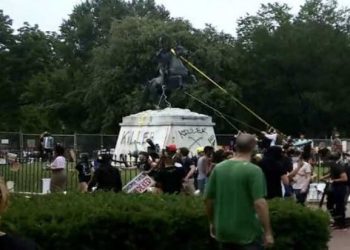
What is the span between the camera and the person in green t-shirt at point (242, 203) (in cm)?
748

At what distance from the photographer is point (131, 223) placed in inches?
352

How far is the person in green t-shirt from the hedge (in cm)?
150

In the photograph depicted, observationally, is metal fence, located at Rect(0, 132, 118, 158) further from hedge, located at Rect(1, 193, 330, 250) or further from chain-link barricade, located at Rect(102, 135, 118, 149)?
hedge, located at Rect(1, 193, 330, 250)

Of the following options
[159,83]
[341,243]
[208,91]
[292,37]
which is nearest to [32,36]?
[208,91]

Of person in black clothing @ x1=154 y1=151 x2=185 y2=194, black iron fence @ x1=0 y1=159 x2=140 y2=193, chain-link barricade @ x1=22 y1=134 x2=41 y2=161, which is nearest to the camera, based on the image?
person in black clothing @ x1=154 y1=151 x2=185 y2=194

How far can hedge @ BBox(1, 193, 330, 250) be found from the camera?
8328 mm

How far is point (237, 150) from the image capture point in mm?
7590

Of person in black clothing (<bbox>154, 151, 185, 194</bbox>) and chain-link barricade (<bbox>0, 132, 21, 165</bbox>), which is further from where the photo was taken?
chain-link barricade (<bbox>0, 132, 21, 165</bbox>)

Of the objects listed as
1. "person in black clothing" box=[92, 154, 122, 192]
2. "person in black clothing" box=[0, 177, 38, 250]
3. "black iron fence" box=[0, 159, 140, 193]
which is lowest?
"black iron fence" box=[0, 159, 140, 193]

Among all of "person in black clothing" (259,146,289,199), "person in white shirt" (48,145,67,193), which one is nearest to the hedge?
"person in black clothing" (259,146,289,199)

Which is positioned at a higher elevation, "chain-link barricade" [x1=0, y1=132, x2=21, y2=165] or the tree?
the tree

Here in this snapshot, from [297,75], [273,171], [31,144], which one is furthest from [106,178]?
[297,75]

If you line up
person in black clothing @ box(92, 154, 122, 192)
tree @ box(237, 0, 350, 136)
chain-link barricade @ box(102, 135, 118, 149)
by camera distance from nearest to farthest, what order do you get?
person in black clothing @ box(92, 154, 122, 192)
chain-link barricade @ box(102, 135, 118, 149)
tree @ box(237, 0, 350, 136)

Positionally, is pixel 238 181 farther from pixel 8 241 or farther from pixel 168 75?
pixel 168 75
